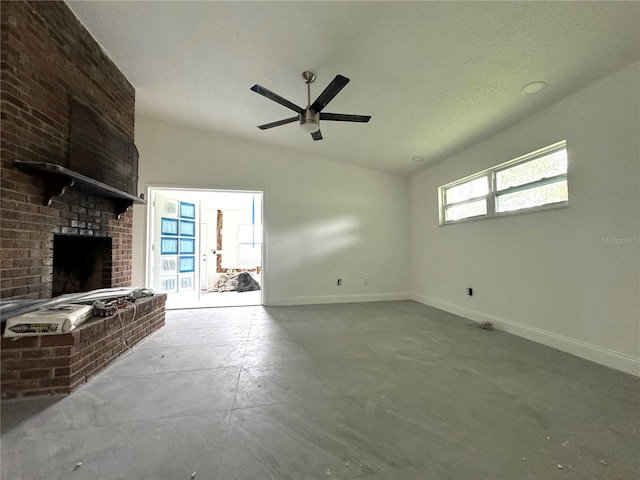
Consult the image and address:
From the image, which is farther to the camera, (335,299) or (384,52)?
(335,299)

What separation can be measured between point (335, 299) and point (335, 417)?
3.23 meters

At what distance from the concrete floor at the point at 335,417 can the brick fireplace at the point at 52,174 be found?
0.82ft

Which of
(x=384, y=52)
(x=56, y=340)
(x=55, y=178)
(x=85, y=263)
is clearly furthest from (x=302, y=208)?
(x=56, y=340)

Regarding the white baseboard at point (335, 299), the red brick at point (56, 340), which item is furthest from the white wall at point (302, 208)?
the red brick at point (56, 340)

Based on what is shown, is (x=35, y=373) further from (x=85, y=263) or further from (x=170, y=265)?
(x=170, y=265)

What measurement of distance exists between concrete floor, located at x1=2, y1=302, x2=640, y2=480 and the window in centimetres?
160

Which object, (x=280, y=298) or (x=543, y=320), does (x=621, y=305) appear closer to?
(x=543, y=320)

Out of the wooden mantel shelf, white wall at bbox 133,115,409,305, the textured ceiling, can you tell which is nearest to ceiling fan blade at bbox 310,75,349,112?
the textured ceiling

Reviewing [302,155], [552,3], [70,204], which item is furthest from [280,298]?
[552,3]

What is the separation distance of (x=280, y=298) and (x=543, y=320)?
11.8 ft

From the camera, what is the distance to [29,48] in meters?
1.85

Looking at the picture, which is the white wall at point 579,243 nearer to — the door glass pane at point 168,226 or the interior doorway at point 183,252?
the interior doorway at point 183,252

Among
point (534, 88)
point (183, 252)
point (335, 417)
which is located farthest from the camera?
point (183, 252)

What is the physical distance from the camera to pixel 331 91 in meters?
2.05
